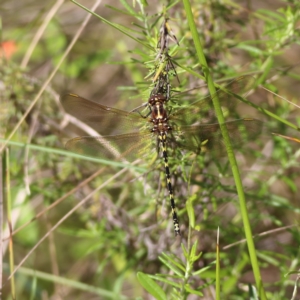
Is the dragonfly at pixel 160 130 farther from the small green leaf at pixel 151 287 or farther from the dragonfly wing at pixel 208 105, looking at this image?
the small green leaf at pixel 151 287

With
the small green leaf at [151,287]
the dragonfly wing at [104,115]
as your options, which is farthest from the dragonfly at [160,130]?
the small green leaf at [151,287]

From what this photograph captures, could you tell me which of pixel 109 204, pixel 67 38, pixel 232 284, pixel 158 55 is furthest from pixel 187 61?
pixel 67 38

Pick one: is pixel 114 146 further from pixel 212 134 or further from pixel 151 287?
pixel 151 287

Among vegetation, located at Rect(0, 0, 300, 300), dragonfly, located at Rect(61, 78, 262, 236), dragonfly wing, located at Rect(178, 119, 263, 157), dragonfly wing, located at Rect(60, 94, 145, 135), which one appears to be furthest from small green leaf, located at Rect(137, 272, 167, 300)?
dragonfly wing, located at Rect(60, 94, 145, 135)

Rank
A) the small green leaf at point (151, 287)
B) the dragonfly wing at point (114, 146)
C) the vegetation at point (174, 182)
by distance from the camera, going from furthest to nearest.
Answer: the dragonfly wing at point (114, 146) → the vegetation at point (174, 182) → the small green leaf at point (151, 287)

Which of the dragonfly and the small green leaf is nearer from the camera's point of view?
the small green leaf

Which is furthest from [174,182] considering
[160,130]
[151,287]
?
[151,287]

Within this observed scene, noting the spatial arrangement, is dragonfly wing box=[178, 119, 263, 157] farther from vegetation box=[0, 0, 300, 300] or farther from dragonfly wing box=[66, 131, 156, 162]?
dragonfly wing box=[66, 131, 156, 162]
